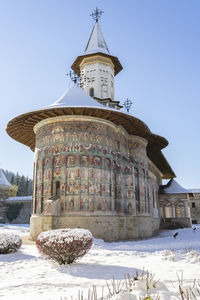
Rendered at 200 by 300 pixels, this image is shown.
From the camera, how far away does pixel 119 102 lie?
25.4 metres

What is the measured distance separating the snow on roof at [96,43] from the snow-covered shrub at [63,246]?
21.8 metres

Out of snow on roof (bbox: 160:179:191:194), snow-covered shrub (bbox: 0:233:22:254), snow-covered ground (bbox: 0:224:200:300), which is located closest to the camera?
snow-covered ground (bbox: 0:224:200:300)

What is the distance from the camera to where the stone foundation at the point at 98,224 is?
14.4m


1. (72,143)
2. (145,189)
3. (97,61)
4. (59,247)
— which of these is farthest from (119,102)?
(59,247)

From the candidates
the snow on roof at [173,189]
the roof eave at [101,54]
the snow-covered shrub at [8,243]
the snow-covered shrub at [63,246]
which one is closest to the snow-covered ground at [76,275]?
the snow-covered shrub at [63,246]

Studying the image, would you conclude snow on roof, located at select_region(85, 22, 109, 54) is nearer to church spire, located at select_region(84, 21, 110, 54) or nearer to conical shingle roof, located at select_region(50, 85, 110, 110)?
church spire, located at select_region(84, 21, 110, 54)

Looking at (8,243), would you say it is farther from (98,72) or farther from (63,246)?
(98,72)

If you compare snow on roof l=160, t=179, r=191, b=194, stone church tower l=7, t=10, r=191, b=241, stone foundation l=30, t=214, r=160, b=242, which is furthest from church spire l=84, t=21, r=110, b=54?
snow on roof l=160, t=179, r=191, b=194

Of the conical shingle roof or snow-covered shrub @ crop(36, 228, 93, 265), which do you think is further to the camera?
the conical shingle roof

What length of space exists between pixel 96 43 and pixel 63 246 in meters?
24.4

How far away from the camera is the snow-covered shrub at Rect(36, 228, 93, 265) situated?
22.9 feet

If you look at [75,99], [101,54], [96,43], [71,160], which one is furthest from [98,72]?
[71,160]

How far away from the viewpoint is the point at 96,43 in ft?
87.6

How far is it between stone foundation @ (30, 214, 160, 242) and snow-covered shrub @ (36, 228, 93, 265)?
274 inches
